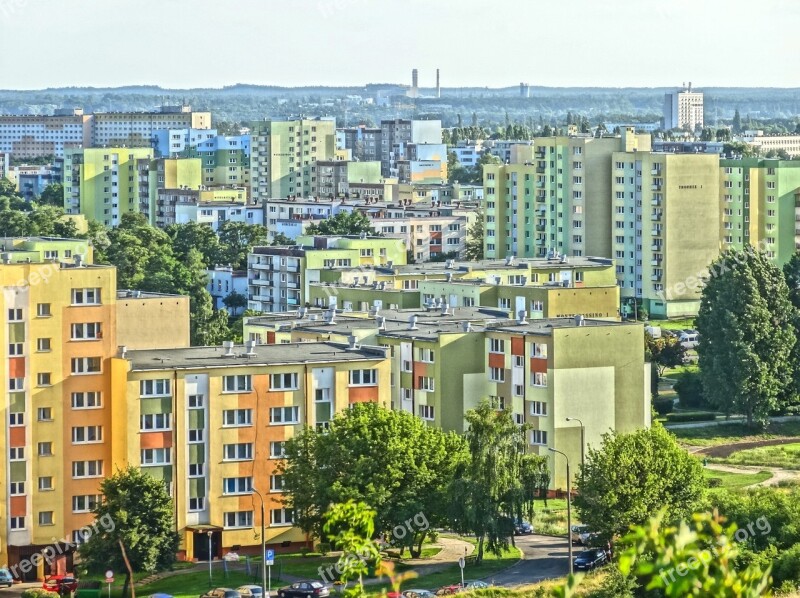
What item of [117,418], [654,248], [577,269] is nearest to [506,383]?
[117,418]

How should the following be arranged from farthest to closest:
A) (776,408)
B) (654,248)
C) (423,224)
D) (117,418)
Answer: (423,224) → (654,248) → (776,408) → (117,418)

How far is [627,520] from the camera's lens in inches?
1748

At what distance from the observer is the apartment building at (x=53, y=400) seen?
46500 millimetres

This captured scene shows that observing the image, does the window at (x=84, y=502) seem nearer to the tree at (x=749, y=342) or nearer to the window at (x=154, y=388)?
the window at (x=154, y=388)

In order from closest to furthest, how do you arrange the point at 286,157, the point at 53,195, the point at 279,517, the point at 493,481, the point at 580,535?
the point at 493,481, the point at 279,517, the point at 580,535, the point at 53,195, the point at 286,157

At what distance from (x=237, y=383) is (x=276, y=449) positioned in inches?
77.8

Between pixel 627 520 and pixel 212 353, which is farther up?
pixel 212 353

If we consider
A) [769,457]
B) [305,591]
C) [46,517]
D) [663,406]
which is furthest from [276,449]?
[663,406]

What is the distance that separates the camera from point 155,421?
47156 millimetres

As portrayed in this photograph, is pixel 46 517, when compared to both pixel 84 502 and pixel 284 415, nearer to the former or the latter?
pixel 84 502

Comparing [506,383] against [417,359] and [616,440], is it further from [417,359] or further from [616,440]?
[616,440]

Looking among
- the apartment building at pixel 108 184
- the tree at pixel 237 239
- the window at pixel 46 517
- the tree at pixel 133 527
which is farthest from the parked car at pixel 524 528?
the apartment building at pixel 108 184

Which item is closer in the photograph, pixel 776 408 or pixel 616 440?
pixel 616 440

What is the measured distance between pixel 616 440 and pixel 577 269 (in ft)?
111
